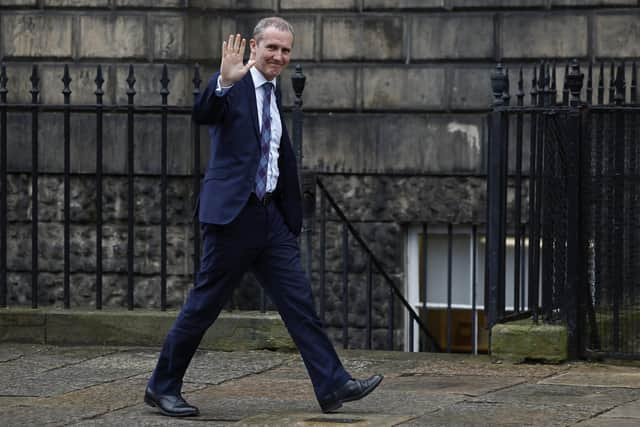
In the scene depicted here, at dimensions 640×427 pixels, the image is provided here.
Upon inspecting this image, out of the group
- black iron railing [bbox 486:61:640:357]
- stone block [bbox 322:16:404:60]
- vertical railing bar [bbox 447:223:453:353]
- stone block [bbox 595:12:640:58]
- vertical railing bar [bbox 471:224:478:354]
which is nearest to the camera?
black iron railing [bbox 486:61:640:357]

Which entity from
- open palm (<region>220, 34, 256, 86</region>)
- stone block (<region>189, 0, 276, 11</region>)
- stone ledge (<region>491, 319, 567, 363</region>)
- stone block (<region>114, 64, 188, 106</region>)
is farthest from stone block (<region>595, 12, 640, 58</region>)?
open palm (<region>220, 34, 256, 86</region>)

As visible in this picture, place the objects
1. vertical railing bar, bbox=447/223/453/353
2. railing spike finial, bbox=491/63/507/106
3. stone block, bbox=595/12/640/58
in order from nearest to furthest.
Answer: railing spike finial, bbox=491/63/507/106
stone block, bbox=595/12/640/58
vertical railing bar, bbox=447/223/453/353

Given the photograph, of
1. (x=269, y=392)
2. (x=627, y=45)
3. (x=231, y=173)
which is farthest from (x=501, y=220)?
(x=627, y=45)

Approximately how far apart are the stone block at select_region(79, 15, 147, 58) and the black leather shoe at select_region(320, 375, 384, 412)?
242 inches

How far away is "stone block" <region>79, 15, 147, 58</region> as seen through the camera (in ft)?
42.1

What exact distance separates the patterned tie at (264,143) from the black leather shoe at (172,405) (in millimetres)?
944

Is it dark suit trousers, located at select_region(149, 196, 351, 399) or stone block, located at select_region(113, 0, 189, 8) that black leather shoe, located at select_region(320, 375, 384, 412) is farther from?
stone block, located at select_region(113, 0, 189, 8)

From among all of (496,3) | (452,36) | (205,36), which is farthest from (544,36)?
(205,36)

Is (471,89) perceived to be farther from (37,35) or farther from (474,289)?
(37,35)

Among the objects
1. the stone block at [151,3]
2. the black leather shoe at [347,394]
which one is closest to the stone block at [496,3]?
the stone block at [151,3]

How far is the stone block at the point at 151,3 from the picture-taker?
12789 millimetres

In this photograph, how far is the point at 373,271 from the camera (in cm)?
1287

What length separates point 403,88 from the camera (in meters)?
12.9

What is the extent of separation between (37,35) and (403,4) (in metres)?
2.82
